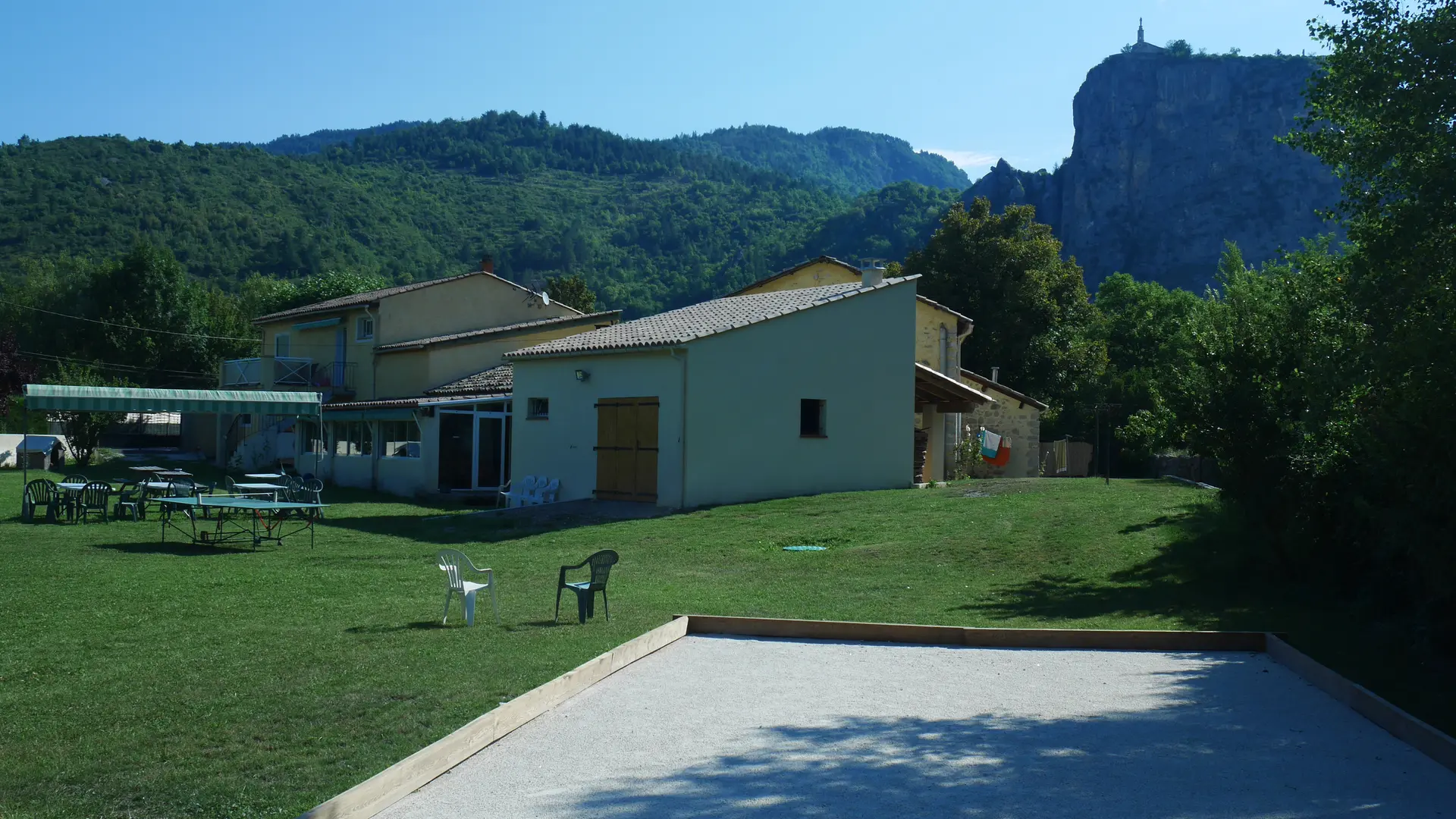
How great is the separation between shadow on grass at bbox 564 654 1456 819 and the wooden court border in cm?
19

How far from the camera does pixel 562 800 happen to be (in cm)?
568

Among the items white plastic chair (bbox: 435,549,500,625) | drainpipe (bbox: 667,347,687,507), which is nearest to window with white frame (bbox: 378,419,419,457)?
drainpipe (bbox: 667,347,687,507)

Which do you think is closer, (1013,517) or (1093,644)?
(1093,644)

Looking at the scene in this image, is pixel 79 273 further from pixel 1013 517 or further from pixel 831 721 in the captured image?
pixel 831 721

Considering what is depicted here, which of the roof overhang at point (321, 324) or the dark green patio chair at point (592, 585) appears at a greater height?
the roof overhang at point (321, 324)

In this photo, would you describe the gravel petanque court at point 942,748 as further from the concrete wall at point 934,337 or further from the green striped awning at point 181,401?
the concrete wall at point 934,337

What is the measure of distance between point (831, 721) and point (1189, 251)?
11018 centimetres

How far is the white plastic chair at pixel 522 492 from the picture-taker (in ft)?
83.3

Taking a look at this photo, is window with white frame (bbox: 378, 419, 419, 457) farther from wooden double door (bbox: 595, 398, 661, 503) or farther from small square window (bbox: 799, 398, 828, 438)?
small square window (bbox: 799, 398, 828, 438)

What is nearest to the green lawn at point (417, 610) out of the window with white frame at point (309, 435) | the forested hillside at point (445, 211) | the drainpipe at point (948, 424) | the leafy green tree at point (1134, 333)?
the drainpipe at point (948, 424)

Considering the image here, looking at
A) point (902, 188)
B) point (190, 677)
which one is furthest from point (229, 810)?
point (902, 188)

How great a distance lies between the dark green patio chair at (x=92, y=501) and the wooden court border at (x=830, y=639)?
15.5 meters

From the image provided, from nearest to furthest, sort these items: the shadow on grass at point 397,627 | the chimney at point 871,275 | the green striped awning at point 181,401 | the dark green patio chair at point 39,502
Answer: the shadow on grass at point 397,627 → the dark green patio chair at point 39,502 → the green striped awning at point 181,401 → the chimney at point 871,275

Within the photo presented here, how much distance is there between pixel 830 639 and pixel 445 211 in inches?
3996
